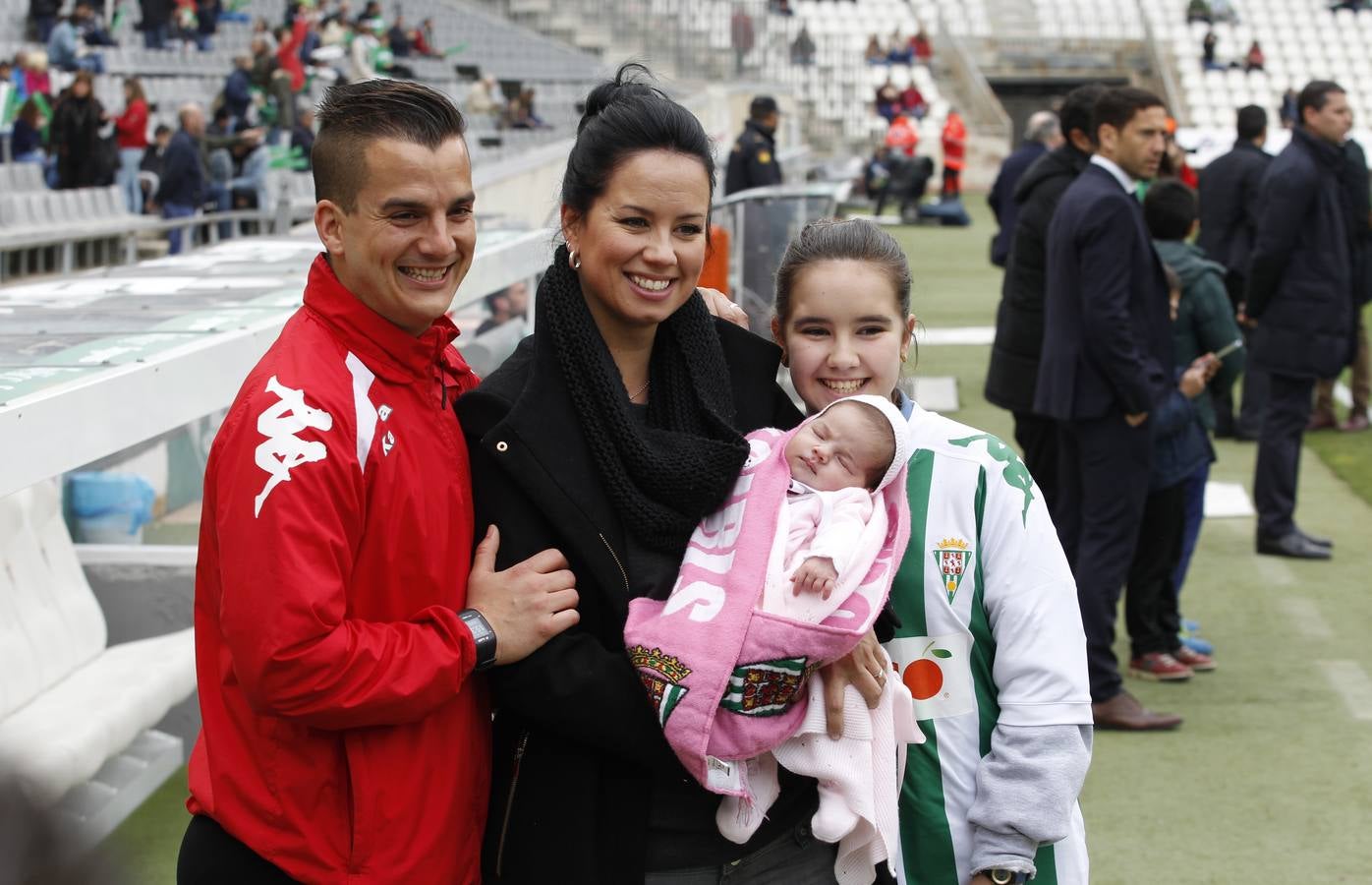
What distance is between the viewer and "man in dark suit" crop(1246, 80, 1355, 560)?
24.6ft

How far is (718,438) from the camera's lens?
7.51 feet

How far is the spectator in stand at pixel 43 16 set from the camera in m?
20.5

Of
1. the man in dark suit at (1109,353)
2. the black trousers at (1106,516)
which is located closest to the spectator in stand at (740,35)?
the man in dark suit at (1109,353)

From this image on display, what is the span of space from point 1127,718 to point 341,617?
4.26 metres

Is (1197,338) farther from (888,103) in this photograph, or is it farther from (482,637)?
(888,103)

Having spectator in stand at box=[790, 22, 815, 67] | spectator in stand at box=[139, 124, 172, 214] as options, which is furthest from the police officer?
spectator in stand at box=[790, 22, 815, 67]

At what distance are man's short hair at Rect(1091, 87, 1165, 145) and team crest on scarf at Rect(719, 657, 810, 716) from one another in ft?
13.1

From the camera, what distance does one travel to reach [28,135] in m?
17.0

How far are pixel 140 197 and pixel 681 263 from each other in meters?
16.7

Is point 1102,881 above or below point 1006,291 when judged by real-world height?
below

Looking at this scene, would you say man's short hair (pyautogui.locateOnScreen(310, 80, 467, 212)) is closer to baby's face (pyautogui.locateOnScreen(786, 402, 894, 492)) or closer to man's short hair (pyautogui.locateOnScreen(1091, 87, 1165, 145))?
baby's face (pyautogui.locateOnScreen(786, 402, 894, 492))

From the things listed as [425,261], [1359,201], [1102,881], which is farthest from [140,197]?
[425,261]

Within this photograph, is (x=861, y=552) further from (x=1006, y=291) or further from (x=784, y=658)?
(x=1006, y=291)

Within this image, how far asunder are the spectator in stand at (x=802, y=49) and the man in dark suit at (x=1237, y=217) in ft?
88.9
